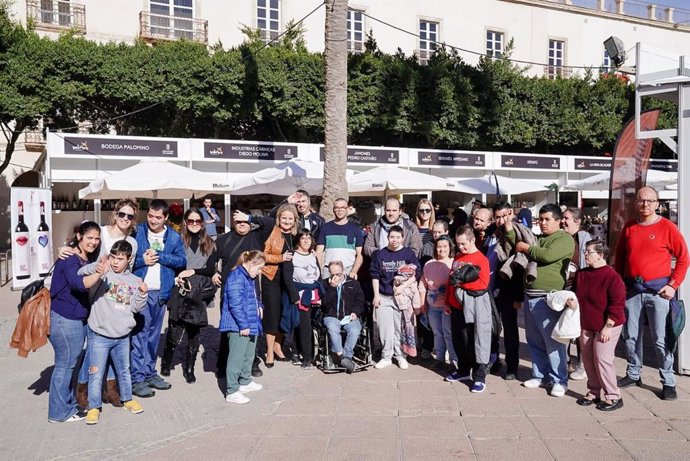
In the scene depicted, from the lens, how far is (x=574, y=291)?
213 inches

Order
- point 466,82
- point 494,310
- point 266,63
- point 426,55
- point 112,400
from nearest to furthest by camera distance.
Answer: point 112,400
point 494,310
point 266,63
point 466,82
point 426,55

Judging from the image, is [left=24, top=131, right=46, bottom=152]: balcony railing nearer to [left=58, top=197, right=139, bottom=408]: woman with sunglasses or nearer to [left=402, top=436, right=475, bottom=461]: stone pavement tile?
[left=58, top=197, right=139, bottom=408]: woman with sunglasses

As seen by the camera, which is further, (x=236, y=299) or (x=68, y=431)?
(x=236, y=299)

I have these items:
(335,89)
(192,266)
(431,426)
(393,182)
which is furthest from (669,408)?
(393,182)

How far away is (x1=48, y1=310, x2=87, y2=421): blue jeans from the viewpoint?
478 centimetres

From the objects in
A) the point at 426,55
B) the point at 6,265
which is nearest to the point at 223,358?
the point at 6,265

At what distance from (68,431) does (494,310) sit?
387 cm

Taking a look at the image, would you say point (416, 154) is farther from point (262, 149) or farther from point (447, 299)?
point (447, 299)

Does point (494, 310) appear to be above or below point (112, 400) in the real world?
above

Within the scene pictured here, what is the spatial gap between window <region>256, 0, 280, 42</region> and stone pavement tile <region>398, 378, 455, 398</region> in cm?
2349

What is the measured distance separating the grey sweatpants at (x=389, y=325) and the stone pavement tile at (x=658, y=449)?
268 centimetres

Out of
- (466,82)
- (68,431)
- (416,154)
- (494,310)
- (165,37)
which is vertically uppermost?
(165,37)

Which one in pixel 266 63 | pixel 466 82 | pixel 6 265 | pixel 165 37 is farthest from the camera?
pixel 165 37

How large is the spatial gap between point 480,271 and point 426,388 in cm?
124
